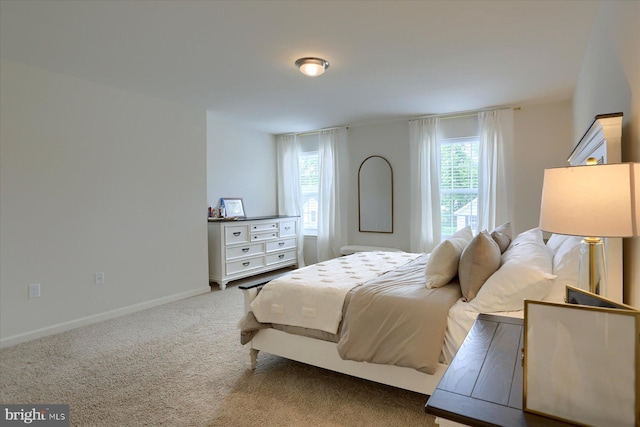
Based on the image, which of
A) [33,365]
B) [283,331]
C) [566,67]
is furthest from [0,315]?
[566,67]

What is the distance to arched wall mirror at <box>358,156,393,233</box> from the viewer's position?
17.9ft

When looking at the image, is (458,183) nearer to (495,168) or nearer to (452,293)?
(495,168)

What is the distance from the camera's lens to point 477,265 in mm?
2002

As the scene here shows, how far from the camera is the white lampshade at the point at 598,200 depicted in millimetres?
1021

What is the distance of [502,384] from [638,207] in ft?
2.13

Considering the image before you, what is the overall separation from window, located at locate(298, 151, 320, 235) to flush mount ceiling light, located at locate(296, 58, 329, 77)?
3.12 meters

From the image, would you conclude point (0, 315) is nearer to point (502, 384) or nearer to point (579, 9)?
point (502, 384)

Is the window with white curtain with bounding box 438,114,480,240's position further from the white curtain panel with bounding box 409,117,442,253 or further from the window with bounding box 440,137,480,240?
the white curtain panel with bounding box 409,117,442,253

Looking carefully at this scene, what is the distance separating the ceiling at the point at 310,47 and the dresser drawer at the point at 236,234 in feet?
5.66

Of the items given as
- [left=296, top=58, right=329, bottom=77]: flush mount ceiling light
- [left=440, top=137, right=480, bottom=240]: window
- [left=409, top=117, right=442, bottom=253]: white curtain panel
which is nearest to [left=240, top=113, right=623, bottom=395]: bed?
[left=296, top=58, right=329, bottom=77]: flush mount ceiling light

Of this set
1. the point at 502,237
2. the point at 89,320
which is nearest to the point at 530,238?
the point at 502,237

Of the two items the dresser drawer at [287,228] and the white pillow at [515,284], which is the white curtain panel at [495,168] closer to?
the white pillow at [515,284]

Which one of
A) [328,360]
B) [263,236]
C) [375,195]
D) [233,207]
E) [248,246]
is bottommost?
[328,360]

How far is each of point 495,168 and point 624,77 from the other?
312 cm
